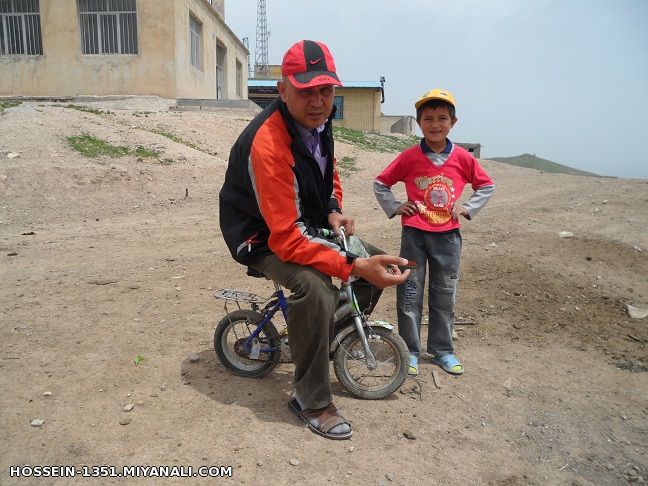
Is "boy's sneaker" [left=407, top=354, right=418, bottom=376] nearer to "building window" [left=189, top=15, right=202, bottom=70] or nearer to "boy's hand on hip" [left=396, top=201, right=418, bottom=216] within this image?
"boy's hand on hip" [left=396, top=201, right=418, bottom=216]

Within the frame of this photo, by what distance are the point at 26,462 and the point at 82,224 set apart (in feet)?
19.3

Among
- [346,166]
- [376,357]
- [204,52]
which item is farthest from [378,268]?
[204,52]

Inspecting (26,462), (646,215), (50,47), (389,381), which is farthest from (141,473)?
(50,47)

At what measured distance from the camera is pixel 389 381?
9.45 ft

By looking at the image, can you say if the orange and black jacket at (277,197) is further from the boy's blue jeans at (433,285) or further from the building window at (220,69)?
the building window at (220,69)

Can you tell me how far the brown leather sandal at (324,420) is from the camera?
8.11 ft

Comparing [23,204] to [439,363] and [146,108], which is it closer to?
[439,363]

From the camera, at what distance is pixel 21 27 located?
17359 mm

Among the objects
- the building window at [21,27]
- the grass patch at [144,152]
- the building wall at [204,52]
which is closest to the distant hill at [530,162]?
the building wall at [204,52]

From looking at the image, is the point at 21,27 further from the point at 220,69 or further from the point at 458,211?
the point at 458,211

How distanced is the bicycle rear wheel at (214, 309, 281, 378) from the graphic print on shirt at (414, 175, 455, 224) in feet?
4.11

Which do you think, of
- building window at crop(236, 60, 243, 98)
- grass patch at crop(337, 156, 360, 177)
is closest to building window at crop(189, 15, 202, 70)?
building window at crop(236, 60, 243, 98)

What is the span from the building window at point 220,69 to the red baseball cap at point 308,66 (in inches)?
884

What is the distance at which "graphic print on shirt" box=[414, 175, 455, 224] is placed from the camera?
3.21 metres
